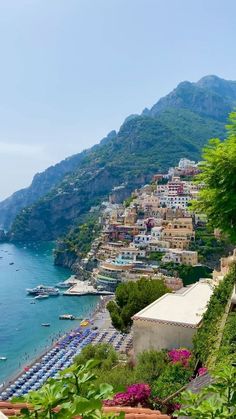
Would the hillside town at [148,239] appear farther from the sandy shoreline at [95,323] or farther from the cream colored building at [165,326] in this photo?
the cream colored building at [165,326]

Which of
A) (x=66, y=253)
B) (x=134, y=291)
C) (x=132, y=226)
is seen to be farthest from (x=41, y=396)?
(x=66, y=253)

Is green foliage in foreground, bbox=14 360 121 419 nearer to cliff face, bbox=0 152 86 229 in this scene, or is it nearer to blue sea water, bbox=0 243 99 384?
blue sea water, bbox=0 243 99 384

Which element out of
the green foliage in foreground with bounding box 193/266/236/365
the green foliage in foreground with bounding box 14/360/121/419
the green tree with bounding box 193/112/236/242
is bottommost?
the green foliage in foreground with bounding box 193/266/236/365

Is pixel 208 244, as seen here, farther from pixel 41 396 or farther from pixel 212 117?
pixel 212 117

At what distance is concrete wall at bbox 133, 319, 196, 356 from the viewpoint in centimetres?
1066

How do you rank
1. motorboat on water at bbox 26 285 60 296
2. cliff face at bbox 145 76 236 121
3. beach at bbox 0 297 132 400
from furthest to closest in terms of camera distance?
cliff face at bbox 145 76 236 121 < motorboat on water at bbox 26 285 60 296 < beach at bbox 0 297 132 400

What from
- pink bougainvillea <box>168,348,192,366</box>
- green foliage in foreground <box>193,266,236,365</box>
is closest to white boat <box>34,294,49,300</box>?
pink bougainvillea <box>168,348,192,366</box>

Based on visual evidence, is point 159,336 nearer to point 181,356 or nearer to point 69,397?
point 181,356

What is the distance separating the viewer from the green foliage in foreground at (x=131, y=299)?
16.0 m

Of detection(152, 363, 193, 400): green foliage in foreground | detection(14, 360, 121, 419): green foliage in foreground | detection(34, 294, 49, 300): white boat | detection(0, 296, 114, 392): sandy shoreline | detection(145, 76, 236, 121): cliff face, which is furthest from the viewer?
detection(145, 76, 236, 121): cliff face

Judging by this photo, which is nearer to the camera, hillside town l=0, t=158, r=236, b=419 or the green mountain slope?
hillside town l=0, t=158, r=236, b=419

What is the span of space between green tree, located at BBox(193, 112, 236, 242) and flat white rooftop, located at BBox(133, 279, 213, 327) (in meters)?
5.47

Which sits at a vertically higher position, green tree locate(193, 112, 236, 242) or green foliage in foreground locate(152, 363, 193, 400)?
green tree locate(193, 112, 236, 242)

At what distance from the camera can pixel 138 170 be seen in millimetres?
100562
